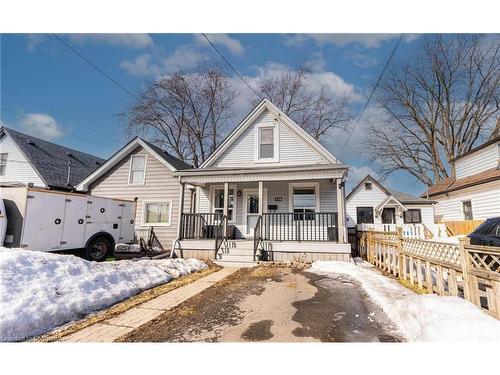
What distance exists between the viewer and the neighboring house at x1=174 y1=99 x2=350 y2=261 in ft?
30.7

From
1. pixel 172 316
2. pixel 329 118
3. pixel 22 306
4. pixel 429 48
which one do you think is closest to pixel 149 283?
pixel 172 316

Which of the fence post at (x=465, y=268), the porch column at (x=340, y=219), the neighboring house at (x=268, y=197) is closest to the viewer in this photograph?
the fence post at (x=465, y=268)

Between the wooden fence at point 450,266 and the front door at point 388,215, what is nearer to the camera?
the wooden fence at point 450,266

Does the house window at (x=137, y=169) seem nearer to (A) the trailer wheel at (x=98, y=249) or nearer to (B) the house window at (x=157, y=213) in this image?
(B) the house window at (x=157, y=213)

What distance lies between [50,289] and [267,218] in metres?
8.30

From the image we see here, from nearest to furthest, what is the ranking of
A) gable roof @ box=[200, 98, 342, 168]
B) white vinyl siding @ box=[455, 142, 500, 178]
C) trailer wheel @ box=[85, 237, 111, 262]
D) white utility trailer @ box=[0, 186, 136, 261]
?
white utility trailer @ box=[0, 186, 136, 261] < trailer wheel @ box=[85, 237, 111, 262] < gable roof @ box=[200, 98, 342, 168] < white vinyl siding @ box=[455, 142, 500, 178]

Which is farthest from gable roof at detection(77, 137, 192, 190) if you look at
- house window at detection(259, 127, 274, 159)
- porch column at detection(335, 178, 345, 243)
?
porch column at detection(335, 178, 345, 243)

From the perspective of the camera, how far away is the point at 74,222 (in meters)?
7.74

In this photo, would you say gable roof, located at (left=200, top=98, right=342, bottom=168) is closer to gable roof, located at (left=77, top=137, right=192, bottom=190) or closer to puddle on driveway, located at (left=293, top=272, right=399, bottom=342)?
gable roof, located at (left=77, top=137, right=192, bottom=190)

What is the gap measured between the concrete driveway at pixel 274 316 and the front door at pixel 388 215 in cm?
1719

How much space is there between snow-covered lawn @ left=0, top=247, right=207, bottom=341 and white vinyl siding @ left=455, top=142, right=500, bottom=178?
18.7m

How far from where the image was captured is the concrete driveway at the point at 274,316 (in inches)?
125

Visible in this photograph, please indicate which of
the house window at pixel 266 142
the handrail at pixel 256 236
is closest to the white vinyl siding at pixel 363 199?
the house window at pixel 266 142
